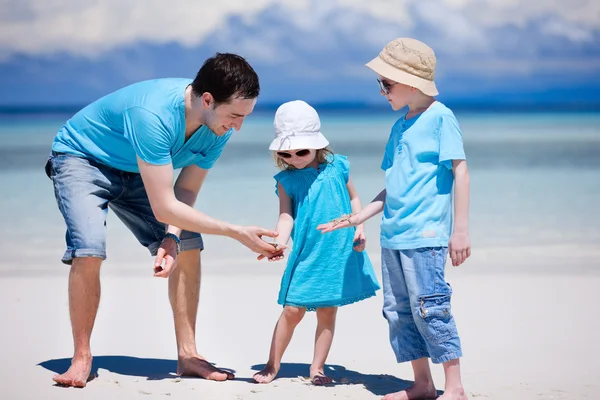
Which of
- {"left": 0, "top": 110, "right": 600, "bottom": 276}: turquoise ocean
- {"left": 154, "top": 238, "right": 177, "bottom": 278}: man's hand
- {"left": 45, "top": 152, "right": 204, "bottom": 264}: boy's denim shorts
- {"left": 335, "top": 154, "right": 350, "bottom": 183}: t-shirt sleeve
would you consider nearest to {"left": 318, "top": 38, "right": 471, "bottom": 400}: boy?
{"left": 335, "top": 154, "right": 350, "bottom": 183}: t-shirt sleeve

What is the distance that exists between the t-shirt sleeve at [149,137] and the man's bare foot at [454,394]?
1.25 m

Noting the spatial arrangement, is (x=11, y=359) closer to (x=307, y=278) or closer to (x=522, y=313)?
(x=307, y=278)

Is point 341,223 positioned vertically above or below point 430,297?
above

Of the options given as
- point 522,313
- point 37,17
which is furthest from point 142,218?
point 37,17

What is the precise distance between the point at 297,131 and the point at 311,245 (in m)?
0.43

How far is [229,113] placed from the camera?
3.35 metres

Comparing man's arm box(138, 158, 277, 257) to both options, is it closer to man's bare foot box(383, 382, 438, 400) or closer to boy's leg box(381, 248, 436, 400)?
boy's leg box(381, 248, 436, 400)

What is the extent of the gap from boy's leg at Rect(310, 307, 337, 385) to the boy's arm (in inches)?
25.3

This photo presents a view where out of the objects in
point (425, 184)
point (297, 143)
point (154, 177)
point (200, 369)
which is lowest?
point (200, 369)

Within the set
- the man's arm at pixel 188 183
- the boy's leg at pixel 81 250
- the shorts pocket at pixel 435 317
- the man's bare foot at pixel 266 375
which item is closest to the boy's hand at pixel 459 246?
the shorts pocket at pixel 435 317

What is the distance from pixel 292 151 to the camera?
3.51 m

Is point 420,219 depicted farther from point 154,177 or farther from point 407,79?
point 154,177

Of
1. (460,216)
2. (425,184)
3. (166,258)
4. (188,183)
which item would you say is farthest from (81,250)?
(460,216)

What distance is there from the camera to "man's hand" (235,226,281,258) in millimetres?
3305
